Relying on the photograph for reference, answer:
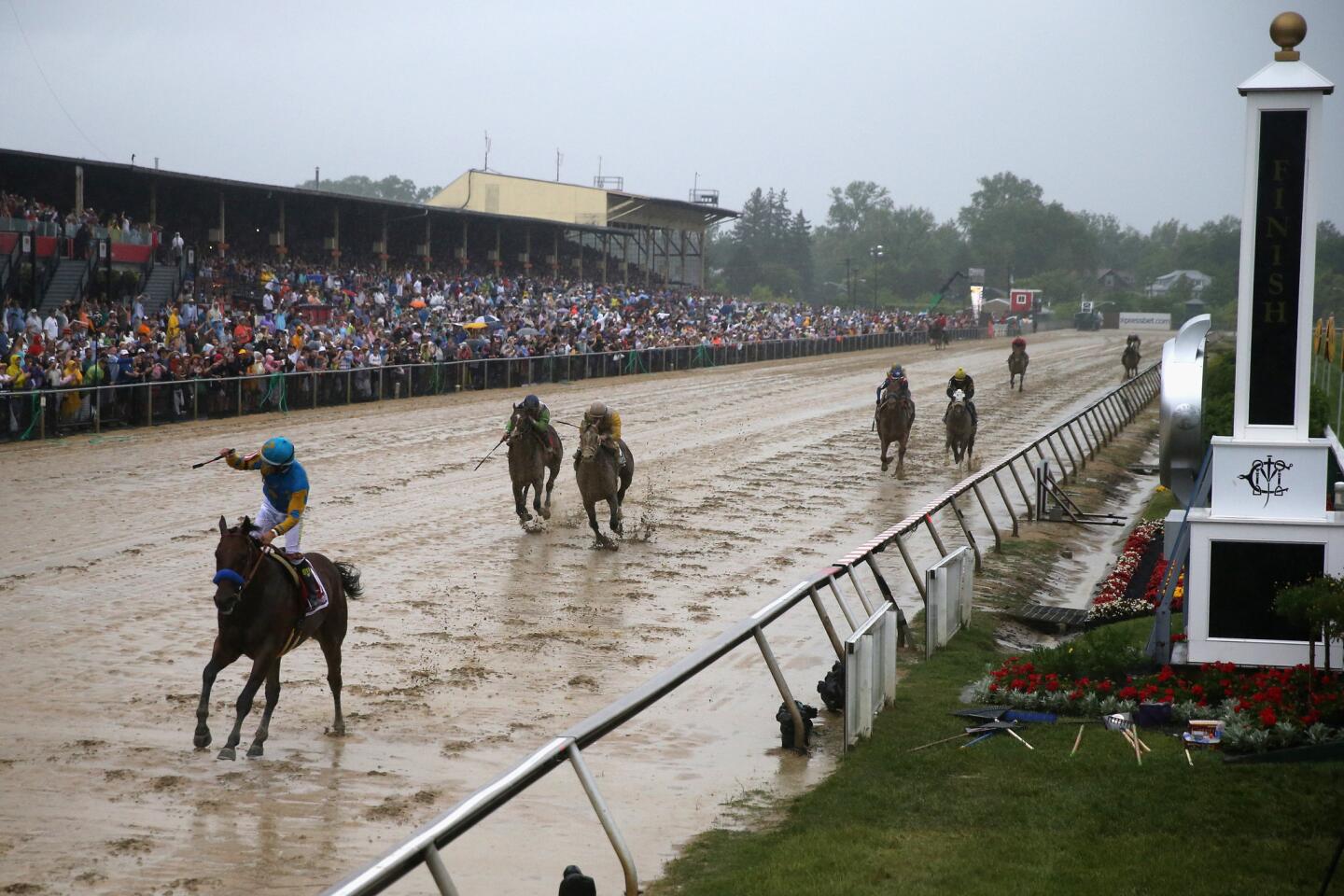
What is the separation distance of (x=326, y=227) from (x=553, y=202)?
1999 cm

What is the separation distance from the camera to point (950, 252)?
143 meters

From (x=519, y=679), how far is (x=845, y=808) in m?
3.25

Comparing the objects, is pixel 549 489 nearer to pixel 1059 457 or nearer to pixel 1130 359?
pixel 1059 457

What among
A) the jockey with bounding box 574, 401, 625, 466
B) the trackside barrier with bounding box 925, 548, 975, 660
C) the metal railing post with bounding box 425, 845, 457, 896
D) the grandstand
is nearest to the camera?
the metal railing post with bounding box 425, 845, 457, 896

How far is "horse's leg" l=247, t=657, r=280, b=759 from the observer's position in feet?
24.0

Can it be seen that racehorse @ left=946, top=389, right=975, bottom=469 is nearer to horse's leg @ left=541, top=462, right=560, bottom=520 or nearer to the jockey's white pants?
horse's leg @ left=541, top=462, right=560, bottom=520

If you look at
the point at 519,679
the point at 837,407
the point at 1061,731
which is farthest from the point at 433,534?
the point at 837,407

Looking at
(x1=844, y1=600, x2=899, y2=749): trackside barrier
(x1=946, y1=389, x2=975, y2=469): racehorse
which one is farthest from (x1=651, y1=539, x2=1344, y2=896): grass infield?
(x1=946, y1=389, x2=975, y2=469): racehorse

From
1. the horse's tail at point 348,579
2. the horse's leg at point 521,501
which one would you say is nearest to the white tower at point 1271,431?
the horse's tail at point 348,579

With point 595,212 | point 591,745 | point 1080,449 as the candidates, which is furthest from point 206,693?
point 595,212

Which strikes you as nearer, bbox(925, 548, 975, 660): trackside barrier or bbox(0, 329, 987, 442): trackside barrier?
bbox(925, 548, 975, 660): trackside barrier

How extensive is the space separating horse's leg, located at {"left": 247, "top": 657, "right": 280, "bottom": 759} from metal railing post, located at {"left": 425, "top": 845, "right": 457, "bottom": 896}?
137 inches

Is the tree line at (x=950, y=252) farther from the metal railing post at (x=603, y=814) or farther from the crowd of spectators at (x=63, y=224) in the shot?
the metal railing post at (x=603, y=814)

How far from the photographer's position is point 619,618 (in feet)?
36.2
